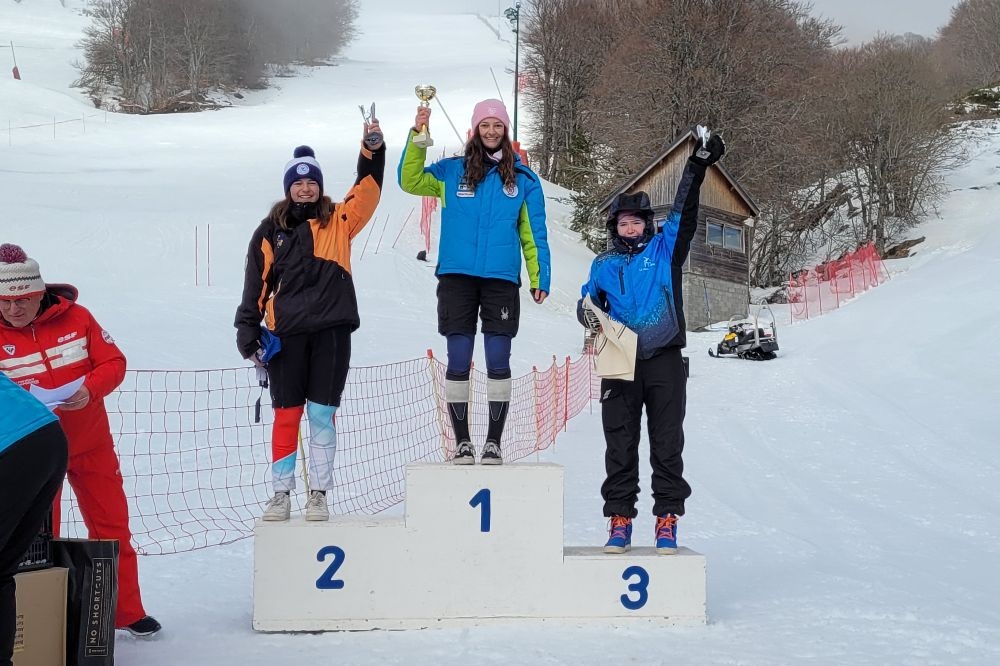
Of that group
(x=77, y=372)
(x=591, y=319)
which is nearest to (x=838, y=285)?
(x=591, y=319)

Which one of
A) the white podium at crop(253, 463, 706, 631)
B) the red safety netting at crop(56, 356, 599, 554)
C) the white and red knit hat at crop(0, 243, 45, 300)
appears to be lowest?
the red safety netting at crop(56, 356, 599, 554)

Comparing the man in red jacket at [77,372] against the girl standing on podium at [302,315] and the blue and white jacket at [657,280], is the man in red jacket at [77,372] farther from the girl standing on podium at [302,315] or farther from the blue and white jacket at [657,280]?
the blue and white jacket at [657,280]

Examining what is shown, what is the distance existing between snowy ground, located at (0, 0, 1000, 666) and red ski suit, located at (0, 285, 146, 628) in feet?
1.57

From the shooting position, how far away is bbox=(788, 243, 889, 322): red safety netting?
24.8 meters

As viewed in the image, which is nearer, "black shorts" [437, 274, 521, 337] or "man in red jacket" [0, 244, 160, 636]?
"man in red jacket" [0, 244, 160, 636]

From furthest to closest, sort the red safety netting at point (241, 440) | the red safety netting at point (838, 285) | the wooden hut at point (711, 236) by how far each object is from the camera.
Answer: the wooden hut at point (711, 236)
the red safety netting at point (838, 285)
the red safety netting at point (241, 440)

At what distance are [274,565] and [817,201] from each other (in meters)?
34.6

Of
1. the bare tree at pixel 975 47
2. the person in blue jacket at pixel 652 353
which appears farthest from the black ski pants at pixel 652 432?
the bare tree at pixel 975 47

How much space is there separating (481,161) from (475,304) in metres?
0.71

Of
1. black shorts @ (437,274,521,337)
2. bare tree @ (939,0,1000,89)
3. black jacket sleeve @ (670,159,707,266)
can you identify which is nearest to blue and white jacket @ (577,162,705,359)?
black jacket sleeve @ (670,159,707,266)

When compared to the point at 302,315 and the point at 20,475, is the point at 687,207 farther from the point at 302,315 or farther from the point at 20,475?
the point at 20,475

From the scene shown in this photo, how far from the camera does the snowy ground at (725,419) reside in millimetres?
3975

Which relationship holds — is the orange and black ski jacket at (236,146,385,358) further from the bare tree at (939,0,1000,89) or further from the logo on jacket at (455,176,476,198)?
the bare tree at (939,0,1000,89)

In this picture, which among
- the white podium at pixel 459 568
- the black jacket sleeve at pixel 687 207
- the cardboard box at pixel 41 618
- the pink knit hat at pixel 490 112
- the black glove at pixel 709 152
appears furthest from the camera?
the pink knit hat at pixel 490 112
